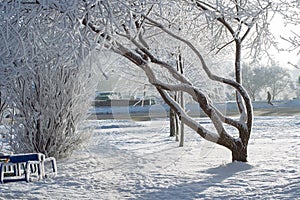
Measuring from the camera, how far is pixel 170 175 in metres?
9.33

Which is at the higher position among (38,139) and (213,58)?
(213,58)

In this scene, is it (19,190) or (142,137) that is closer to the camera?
(19,190)

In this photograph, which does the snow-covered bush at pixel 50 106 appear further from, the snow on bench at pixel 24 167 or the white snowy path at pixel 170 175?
the snow on bench at pixel 24 167

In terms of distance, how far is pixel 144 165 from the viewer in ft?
35.7

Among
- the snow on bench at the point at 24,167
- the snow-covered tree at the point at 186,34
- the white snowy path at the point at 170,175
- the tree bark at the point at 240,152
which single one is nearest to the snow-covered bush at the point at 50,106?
the white snowy path at the point at 170,175

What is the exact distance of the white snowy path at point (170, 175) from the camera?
7578 millimetres

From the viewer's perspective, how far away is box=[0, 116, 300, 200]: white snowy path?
24.9 feet

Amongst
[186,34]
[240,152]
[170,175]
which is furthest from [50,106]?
[240,152]

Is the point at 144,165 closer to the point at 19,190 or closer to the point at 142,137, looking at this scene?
the point at 19,190

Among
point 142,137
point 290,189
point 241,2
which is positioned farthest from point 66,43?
point 142,137

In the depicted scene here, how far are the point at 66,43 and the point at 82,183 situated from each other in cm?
335

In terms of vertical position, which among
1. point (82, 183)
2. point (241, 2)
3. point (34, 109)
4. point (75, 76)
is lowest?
point (82, 183)

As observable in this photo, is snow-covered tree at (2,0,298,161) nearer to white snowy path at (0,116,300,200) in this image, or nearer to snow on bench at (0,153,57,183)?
white snowy path at (0,116,300,200)

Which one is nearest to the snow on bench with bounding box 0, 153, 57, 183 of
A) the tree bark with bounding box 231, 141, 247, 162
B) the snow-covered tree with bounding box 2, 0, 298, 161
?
the snow-covered tree with bounding box 2, 0, 298, 161
